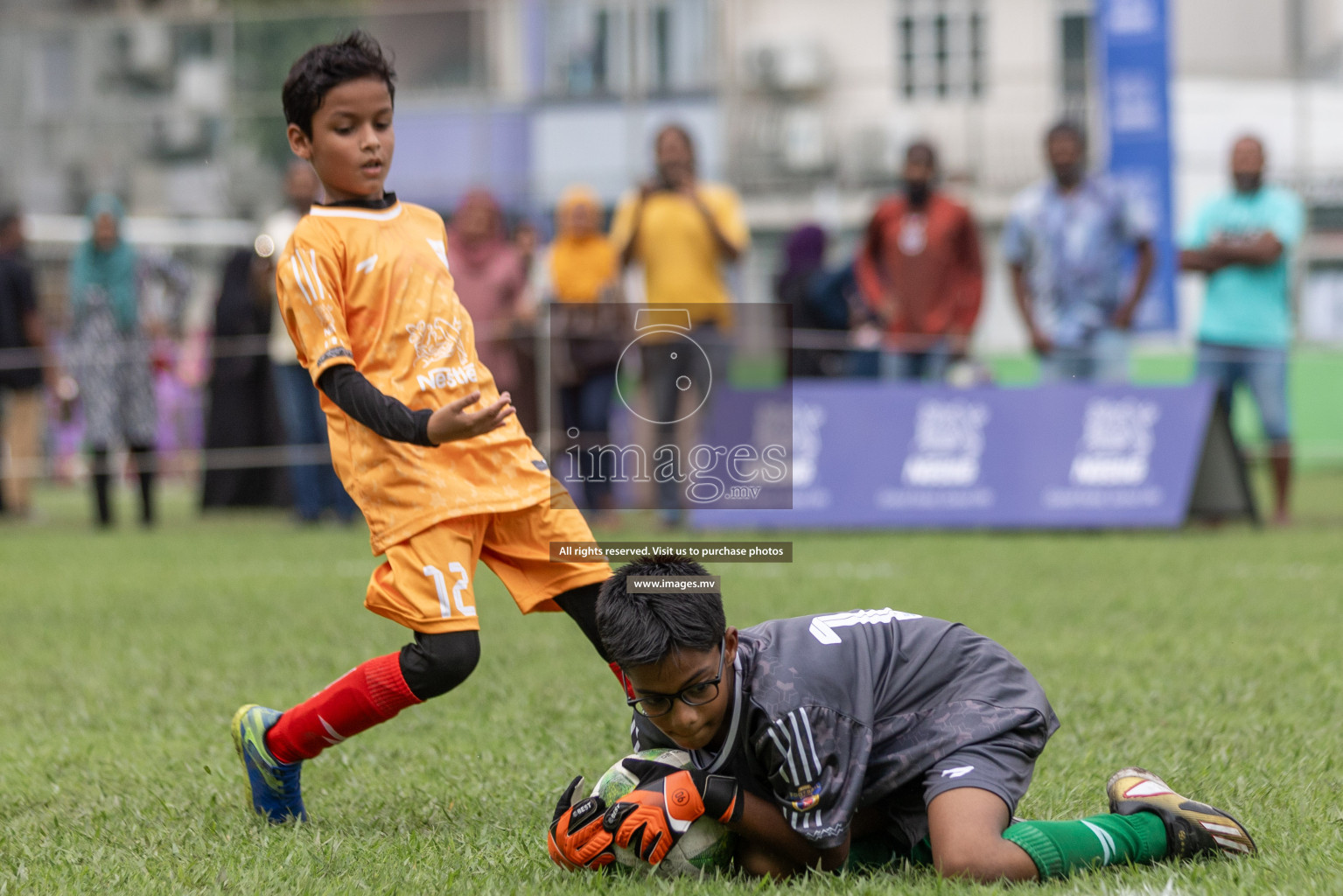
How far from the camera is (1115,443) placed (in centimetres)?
928

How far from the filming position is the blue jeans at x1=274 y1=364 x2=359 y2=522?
33.1 feet

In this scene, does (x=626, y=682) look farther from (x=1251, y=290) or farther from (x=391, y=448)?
(x=1251, y=290)

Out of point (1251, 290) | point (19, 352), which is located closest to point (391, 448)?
point (1251, 290)

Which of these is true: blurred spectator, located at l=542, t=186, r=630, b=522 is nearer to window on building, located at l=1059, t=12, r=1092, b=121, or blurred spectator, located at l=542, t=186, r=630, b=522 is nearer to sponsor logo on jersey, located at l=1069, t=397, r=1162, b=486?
sponsor logo on jersey, located at l=1069, t=397, r=1162, b=486

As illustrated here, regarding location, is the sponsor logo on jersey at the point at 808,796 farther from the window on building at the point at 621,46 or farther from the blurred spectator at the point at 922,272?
the window on building at the point at 621,46

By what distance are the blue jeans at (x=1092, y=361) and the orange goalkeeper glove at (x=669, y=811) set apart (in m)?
6.87

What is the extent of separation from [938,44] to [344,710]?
23.7 metres

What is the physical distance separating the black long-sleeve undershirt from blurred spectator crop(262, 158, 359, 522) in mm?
6501

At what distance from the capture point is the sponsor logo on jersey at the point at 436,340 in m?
3.28

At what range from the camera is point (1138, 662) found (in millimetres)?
5078

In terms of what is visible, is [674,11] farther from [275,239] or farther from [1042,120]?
[275,239]

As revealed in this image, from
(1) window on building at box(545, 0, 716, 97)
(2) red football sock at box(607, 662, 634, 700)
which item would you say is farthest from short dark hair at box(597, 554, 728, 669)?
(1) window on building at box(545, 0, 716, 97)

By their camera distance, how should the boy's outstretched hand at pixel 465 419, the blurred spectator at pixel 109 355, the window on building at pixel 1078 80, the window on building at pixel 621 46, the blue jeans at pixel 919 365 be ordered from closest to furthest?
the boy's outstretched hand at pixel 465 419, the blue jeans at pixel 919 365, the blurred spectator at pixel 109 355, the window on building at pixel 621 46, the window on building at pixel 1078 80

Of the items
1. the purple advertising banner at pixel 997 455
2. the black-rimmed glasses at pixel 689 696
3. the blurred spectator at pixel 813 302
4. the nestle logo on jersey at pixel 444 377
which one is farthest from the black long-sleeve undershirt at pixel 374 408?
the blurred spectator at pixel 813 302
